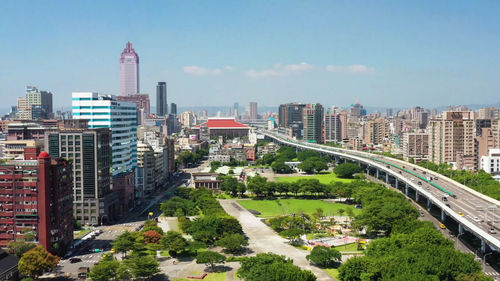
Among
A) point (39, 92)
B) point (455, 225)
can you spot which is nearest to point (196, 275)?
point (455, 225)

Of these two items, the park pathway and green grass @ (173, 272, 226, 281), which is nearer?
green grass @ (173, 272, 226, 281)

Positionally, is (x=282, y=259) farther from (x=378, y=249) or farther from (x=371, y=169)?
(x=371, y=169)

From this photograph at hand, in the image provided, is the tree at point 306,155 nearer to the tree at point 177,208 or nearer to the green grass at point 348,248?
the tree at point 177,208

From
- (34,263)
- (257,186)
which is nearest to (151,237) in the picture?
(34,263)

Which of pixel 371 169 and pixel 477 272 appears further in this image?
pixel 371 169

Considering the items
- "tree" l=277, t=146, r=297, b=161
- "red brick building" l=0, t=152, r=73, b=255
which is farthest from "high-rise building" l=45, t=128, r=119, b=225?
"tree" l=277, t=146, r=297, b=161

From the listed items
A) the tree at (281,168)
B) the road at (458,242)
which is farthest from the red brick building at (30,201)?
the tree at (281,168)

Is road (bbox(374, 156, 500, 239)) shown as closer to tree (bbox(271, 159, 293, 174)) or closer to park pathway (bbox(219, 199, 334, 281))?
park pathway (bbox(219, 199, 334, 281))
